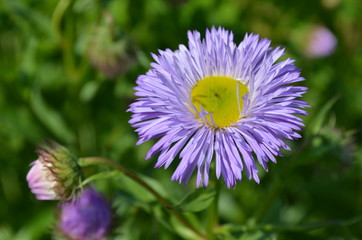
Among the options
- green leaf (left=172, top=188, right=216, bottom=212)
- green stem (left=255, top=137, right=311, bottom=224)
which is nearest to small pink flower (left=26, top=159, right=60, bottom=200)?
green leaf (left=172, top=188, right=216, bottom=212)

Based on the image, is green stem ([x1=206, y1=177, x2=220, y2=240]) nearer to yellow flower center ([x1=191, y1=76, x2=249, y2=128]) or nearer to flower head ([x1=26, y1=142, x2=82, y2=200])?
yellow flower center ([x1=191, y1=76, x2=249, y2=128])

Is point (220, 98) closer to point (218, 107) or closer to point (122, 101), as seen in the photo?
point (218, 107)

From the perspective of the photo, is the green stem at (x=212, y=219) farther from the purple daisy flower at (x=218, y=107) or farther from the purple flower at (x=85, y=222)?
the purple flower at (x=85, y=222)

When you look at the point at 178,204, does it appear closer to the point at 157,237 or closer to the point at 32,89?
the point at 157,237

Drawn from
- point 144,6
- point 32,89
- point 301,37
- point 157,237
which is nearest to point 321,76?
point 301,37

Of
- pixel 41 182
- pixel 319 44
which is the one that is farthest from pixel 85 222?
pixel 319 44

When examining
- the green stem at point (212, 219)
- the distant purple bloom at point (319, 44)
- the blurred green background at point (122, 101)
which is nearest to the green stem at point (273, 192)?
the blurred green background at point (122, 101)
